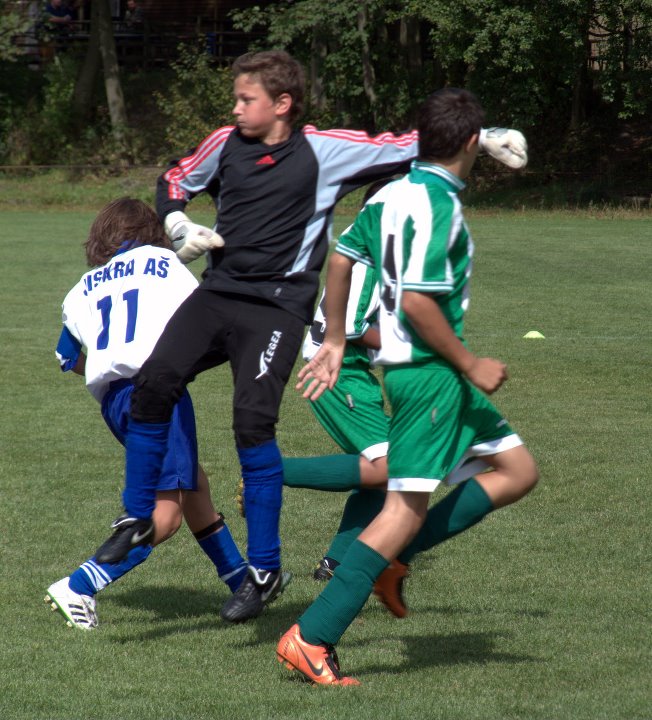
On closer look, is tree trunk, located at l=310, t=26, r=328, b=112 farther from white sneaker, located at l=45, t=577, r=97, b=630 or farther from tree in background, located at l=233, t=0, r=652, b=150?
white sneaker, located at l=45, t=577, r=97, b=630

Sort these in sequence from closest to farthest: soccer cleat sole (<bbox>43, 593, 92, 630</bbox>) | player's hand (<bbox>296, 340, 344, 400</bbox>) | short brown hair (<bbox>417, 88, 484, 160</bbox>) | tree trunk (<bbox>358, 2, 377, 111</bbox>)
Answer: short brown hair (<bbox>417, 88, 484, 160</bbox>)
player's hand (<bbox>296, 340, 344, 400</bbox>)
soccer cleat sole (<bbox>43, 593, 92, 630</bbox>)
tree trunk (<bbox>358, 2, 377, 111</bbox>)

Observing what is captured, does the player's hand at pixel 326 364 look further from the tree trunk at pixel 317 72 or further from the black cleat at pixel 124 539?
the tree trunk at pixel 317 72

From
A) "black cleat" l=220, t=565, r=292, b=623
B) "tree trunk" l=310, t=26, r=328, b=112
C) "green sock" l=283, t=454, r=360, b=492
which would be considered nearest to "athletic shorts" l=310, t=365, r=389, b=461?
"green sock" l=283, t=454, r=360, b=492

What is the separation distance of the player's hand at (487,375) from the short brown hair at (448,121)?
66 cm

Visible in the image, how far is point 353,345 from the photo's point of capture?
17.2 feet

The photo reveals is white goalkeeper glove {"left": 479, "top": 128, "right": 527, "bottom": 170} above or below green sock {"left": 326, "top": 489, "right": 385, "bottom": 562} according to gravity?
above

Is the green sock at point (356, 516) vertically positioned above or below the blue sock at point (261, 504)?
below

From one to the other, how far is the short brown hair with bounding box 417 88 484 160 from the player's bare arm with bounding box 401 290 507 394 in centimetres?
49

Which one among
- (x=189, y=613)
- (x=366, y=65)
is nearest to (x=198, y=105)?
(x=366, y=65)

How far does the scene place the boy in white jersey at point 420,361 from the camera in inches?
148

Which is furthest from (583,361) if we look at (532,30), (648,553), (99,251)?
(532,30)

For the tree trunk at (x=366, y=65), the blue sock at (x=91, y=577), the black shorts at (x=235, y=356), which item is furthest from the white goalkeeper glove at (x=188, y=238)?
the tree trunk at (x=366, y=65)

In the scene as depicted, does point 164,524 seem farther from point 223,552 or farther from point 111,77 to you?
point 111,77

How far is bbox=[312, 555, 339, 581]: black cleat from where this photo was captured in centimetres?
526
